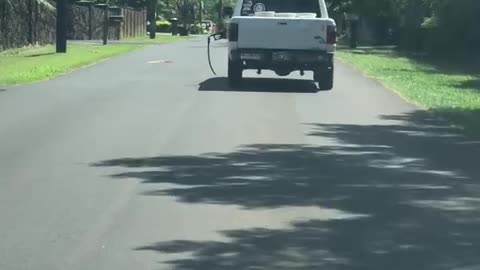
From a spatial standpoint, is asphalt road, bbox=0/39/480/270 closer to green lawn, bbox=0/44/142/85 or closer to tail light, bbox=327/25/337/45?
tail light, bbox=327/25/337/45

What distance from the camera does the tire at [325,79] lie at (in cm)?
2431

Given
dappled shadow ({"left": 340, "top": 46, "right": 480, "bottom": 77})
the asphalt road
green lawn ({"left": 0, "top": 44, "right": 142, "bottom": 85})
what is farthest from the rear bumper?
dappled shadow ({"left": 340, "top": 46, "right": 480, "bottom": 77})

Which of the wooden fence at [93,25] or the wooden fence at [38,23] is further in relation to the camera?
the wooden fence at [93,25]

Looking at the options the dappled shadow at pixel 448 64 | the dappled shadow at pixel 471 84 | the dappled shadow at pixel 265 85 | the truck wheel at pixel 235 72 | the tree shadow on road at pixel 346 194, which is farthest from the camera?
the dappled shadow at pixel 448 64

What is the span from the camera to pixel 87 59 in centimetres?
3653

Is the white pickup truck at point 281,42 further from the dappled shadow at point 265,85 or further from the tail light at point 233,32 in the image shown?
the dappled shadow at point 265,85

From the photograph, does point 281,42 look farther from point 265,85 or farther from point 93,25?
point 93,25

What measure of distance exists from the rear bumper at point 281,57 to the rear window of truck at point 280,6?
2564mm

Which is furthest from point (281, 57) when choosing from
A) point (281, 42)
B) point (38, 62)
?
point (38, 62)

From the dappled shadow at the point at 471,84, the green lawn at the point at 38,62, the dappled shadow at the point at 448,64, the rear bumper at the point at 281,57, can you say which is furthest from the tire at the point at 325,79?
the dappled shadow at the point at 448,64

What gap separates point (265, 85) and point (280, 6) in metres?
2.08

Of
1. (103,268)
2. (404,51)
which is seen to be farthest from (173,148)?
(404,51)

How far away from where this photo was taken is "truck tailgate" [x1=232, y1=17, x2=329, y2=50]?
23656 millimetres

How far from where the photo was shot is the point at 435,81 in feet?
92.4
